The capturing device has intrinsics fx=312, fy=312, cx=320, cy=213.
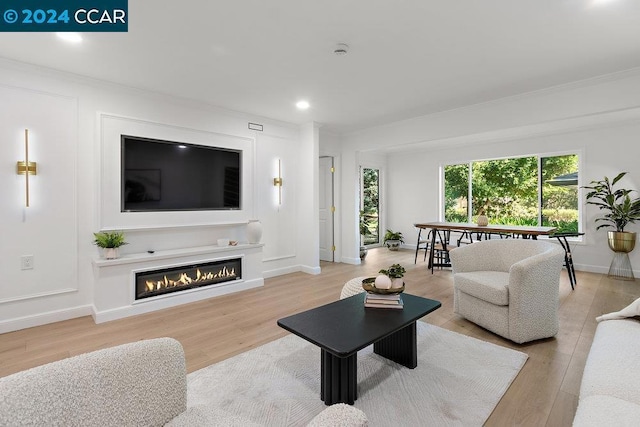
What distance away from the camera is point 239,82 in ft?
11.2

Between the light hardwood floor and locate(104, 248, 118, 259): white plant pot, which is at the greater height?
locate(104, 248, 118, 259): white plant pot

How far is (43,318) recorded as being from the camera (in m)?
3.06

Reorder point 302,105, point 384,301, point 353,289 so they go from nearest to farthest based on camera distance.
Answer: point 384,301 < point 353,289 < point 302,105

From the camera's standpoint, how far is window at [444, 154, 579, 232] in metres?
5.54

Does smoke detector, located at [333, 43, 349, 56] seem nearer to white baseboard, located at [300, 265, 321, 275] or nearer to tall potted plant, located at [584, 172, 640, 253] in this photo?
white baseboard, located at [300, 265, 321, 275]

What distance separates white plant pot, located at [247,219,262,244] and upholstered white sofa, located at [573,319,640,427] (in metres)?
3.62

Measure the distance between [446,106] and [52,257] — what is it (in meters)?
4.94

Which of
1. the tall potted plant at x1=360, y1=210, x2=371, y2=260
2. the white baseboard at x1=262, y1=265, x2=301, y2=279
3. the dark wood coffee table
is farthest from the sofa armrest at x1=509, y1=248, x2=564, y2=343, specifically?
the tall potted plant at x1=360, y1=210, x2=371, y2=260

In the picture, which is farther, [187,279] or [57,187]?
[187,279]

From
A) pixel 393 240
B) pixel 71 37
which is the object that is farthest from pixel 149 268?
pixel 393 240

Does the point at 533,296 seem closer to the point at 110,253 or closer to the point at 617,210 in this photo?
the point at 617,210

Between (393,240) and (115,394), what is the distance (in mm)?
7164

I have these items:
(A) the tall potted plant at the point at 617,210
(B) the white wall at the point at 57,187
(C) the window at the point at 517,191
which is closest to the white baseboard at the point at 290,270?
(B) the white wall at the point at 57,187

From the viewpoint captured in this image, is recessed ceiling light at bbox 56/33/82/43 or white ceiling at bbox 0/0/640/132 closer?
white ceiling at bbox 0/0/640/132
